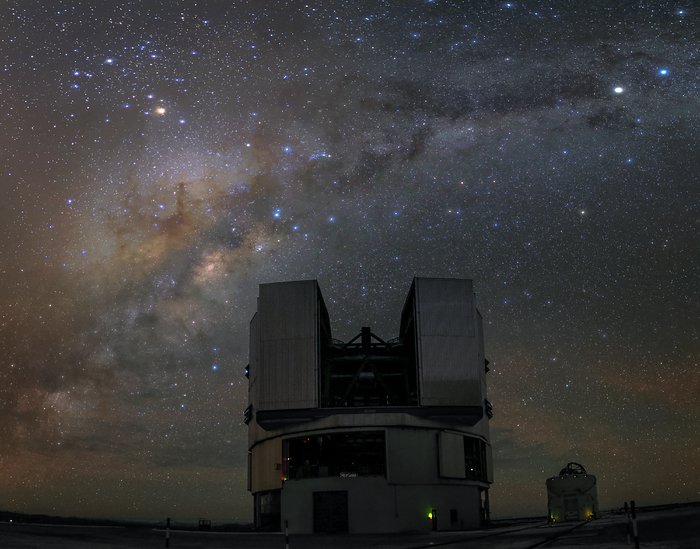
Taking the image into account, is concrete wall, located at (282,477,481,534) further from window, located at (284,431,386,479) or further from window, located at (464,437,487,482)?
window, located at (464,437,487,482)

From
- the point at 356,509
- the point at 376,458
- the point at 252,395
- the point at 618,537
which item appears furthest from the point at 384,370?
the point at 618,537

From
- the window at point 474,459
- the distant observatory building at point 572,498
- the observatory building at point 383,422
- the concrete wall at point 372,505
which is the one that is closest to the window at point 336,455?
the observatory building at point 383,422

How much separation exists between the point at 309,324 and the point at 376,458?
55.1 ft

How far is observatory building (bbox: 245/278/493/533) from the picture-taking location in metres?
51.9

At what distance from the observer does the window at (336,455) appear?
2181 inches

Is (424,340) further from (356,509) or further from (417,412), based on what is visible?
(356,509)

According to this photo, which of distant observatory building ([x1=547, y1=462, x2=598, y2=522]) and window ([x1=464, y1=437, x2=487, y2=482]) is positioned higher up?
window ([x1=464, y1=437, x2=487, y2=482])

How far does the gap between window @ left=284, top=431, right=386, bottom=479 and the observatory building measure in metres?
0.19

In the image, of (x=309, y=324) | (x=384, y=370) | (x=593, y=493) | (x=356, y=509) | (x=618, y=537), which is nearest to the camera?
(x=618, y=537)

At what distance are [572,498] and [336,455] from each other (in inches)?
832

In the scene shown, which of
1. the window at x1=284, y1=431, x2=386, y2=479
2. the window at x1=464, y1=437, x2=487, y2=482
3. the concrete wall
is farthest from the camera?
the window at x1=464, y1=437, x2=487, y2=482

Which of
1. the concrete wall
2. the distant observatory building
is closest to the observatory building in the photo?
the concrete wall

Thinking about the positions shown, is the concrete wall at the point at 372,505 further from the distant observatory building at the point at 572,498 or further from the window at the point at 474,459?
the distant observatory building at the point at 572,498

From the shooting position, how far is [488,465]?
6406cm
